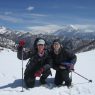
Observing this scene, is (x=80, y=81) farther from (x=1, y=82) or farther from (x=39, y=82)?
(x=1, y=82)

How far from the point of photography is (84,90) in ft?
33.3

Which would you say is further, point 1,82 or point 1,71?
point 1,71

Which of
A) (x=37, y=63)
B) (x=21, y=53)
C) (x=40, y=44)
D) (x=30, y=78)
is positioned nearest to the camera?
Result: (x=21, y=53)

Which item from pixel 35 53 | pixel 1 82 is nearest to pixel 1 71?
pixel 1 82

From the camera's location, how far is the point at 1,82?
12.3 meters

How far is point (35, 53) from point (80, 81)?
2364 millimetres

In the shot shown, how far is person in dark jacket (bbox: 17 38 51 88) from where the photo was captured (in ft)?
35.1

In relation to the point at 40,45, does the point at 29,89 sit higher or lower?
lower

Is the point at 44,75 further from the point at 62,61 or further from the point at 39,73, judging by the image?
the point at 62,61

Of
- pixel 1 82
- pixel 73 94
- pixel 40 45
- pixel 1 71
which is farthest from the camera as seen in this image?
pixel 1 71

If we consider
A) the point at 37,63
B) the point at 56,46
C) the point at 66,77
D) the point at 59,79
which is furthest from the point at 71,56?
the point at 37,63

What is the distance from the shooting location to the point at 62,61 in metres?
10.8

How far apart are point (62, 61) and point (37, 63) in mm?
1020

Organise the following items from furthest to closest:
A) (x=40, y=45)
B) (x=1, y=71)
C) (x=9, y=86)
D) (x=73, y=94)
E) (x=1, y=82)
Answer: (x=1, y=71) < (x=1, y=82) < (x=9, y=86) < (x=40, y=45) < (x=73, y=94)
